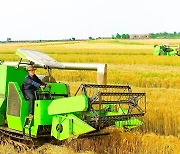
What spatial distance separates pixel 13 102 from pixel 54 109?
124 centimetres

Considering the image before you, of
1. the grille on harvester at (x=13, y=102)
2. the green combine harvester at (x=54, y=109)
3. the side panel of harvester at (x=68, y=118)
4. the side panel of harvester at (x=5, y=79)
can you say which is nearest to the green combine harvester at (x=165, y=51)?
the green combine harvester at (x=54, y=109)

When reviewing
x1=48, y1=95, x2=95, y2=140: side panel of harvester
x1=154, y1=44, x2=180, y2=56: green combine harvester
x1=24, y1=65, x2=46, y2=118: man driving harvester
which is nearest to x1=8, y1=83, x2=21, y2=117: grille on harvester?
x1=24, y1=65, x2=46, y2=118: man driving harvester

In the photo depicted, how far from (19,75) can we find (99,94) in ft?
8.13

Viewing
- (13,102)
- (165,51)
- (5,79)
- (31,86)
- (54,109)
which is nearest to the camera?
(54,109)

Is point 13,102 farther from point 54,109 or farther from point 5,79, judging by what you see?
point 54,109

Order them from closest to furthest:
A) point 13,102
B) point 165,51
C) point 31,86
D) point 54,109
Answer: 1. point 54,109
2. point 31,86
3. point 13,102
4. point 165,51

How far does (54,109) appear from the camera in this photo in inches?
268

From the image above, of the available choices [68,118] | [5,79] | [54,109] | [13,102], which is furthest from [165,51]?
[68,118]

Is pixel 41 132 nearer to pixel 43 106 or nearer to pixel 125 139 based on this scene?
pixel 43 106

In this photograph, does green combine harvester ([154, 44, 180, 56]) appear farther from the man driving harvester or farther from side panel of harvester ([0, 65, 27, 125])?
the man driving harvester

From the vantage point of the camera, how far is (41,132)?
7211mm

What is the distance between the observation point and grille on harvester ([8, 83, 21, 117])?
7.55m

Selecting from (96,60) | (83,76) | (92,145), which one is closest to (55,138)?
(92,145)

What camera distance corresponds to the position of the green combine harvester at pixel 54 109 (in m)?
6.47
